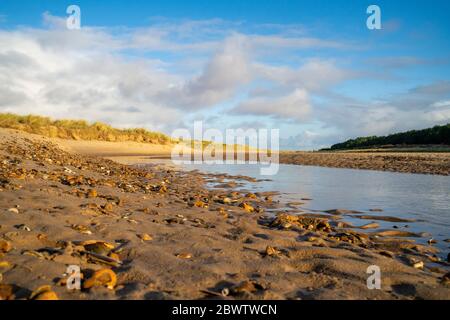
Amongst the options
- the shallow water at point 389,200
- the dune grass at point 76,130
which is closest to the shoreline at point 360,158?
the dune grass at point 76,130

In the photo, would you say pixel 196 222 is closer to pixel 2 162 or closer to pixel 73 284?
pixel 73 284

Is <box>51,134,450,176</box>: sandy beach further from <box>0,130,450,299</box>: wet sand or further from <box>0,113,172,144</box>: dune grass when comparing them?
<box>0,130,450,299</box>: wet sand

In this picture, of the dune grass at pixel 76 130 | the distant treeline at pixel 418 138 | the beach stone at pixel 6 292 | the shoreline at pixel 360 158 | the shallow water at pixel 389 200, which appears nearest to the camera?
the beach stone at pixel 6 292

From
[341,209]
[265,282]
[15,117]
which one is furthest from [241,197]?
[15,117]

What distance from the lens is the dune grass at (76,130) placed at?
27.0 m

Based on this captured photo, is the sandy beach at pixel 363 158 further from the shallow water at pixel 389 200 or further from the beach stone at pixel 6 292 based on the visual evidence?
the beach stone at pixel 6 292

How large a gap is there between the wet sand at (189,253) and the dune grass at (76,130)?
2288 centimetres

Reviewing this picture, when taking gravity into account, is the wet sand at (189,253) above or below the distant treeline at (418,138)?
below

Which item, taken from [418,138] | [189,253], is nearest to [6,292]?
[189,253]

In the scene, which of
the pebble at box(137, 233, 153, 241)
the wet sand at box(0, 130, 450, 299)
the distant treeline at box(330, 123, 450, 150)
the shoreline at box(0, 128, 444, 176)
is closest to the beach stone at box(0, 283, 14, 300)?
the wet sand at box(0, 130, 450, 299)

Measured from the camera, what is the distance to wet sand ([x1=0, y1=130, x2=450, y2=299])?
299cm

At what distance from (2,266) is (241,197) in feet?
19.9

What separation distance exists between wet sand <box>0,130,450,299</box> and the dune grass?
75.1 feet

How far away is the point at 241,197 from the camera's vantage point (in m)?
8.72
